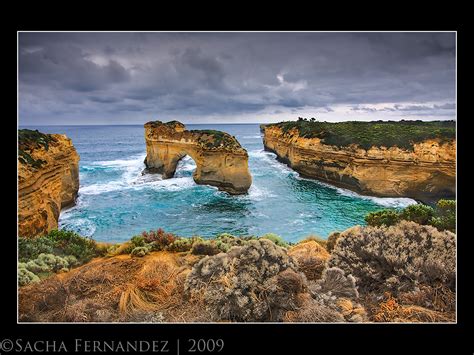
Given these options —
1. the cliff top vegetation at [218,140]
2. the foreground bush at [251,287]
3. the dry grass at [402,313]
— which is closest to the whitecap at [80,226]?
the foreground bush at [251,287]

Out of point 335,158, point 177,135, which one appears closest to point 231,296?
point 335,158

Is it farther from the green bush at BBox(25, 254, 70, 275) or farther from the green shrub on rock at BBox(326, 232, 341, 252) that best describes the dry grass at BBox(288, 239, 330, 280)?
the green bush at BBox(25, 254, 70, 275)

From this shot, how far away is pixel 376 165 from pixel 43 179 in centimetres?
639

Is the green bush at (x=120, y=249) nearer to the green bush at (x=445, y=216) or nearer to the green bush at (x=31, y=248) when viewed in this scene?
the green bush at (x=31, y=248)

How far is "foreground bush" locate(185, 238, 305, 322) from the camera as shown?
4.43m

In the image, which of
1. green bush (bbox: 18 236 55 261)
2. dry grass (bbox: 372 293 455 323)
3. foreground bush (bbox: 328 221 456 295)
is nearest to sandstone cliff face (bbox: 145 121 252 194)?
green bush (bbox: 18 236 55 261)

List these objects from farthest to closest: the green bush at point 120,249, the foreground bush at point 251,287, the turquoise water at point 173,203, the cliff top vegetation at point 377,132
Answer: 1. the cliff top vegetation at point 377,132
2. the turquoise water at point 173,203
3. the green bush at point 120,249
4. the foreground bush at point 251,287

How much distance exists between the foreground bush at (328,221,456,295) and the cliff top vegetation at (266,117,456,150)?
1.84m

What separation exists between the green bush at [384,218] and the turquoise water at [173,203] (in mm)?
245

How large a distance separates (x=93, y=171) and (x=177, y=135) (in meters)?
3.82

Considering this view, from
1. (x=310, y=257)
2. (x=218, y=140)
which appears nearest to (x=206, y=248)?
(x=310, y=257)

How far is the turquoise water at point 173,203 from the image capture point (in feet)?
18.9

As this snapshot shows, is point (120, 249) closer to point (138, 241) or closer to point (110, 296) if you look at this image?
point (138, 241)
